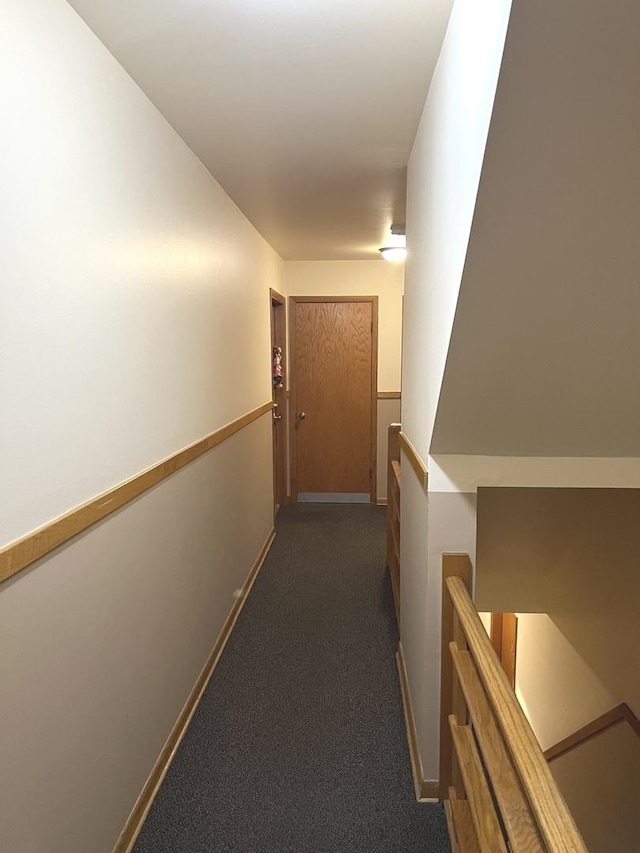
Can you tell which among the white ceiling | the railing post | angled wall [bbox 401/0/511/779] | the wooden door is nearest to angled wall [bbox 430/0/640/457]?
angled wall [bbox 401/0/511/779]

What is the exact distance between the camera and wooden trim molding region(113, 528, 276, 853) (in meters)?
1.69

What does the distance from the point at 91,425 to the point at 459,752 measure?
4.16 ft

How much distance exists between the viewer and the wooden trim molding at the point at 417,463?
181cm

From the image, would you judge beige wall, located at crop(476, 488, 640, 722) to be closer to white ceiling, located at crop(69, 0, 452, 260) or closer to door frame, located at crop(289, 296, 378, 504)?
white ceiling, located at crop(69, 0, 452, 260)

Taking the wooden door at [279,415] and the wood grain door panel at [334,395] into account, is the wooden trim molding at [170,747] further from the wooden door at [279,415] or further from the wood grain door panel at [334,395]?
the wood grain door panel at [334,395]

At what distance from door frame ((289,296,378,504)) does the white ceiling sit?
230 cm

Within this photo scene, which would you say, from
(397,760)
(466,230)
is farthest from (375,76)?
(397,760)

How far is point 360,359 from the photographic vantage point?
5.29m

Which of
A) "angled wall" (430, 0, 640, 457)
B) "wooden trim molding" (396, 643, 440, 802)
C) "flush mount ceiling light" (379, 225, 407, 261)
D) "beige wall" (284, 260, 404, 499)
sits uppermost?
"flush mount ceiling light" (379, 225, 407, 261)

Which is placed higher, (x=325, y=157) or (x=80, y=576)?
(x=325, y=157)

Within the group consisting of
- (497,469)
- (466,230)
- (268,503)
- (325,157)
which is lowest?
(268,503)

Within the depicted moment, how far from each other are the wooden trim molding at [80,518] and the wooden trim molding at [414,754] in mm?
1318

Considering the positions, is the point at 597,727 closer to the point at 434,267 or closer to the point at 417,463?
the point at 417,463

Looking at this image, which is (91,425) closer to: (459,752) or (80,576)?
(80,576)
